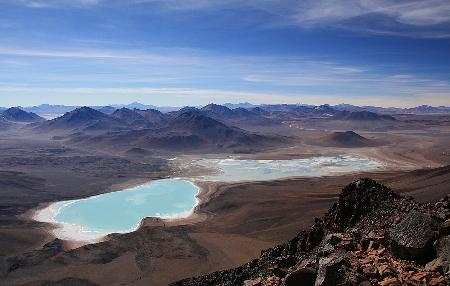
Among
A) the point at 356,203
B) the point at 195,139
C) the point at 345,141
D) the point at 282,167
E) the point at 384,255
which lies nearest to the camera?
the point at 384,255

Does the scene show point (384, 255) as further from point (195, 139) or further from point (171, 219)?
point (195, 139)

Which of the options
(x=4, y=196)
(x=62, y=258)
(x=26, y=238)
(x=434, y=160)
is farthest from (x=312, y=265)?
(x=434, y=160)

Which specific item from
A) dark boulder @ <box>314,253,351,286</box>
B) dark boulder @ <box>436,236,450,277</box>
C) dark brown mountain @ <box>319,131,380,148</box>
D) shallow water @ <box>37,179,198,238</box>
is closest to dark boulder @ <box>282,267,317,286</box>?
dark boulder @ <box>314,253,351,286</box>

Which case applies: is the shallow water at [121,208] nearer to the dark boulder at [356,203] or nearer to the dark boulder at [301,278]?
the dark boulder at [356,203]

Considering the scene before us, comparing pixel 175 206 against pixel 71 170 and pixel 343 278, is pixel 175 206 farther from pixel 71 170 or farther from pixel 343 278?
pixel 343 278

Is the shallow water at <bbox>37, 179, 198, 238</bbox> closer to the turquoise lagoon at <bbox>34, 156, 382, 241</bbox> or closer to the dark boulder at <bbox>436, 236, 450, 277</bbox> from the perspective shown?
the turquoise lagoon at <bbox>34, 156, 382, 241</bbox>

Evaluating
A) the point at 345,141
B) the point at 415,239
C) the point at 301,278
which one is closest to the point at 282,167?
the point at 345,141

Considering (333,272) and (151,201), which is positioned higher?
(333,272)
